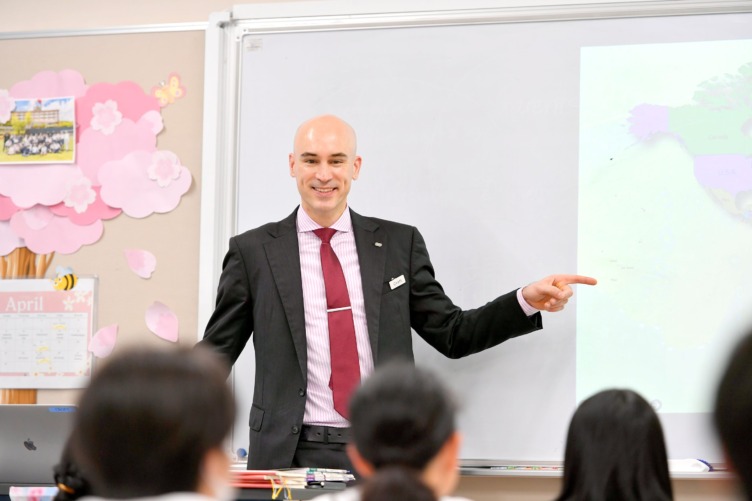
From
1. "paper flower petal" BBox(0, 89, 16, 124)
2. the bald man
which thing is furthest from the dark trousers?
"paper flower petal" BBox(0, 89, 16, 124)

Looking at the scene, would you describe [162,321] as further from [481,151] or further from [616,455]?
[616,455]

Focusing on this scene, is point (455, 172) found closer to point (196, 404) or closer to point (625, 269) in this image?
point (625, 269)

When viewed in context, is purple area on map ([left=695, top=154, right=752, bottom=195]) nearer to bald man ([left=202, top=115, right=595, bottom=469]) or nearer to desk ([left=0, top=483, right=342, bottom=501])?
bald man ([left=202, top=115, right=595, bottom=469])

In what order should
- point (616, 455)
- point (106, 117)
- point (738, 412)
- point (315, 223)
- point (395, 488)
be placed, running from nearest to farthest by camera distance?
1. point (738, 412)
2. point (395, 488)
3. point (616, 455)
4. point (315, 223)
5. point (106, 117)

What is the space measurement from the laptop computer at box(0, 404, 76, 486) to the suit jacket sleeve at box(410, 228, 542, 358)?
1.18 metres

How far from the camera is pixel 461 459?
119 inches

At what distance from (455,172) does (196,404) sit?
2.11 metres

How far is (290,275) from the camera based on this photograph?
278 centimetres

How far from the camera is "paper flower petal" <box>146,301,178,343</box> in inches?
130

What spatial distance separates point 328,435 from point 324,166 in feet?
2.69

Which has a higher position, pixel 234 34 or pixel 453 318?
pixel 234 34

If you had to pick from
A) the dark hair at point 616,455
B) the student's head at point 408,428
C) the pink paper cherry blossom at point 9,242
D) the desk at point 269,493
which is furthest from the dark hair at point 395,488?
the pink paper cherry blossom at point 9,242

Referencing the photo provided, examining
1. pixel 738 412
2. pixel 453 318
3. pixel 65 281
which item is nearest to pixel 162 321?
pixel 65 281

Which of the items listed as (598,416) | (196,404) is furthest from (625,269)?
(196,404)
